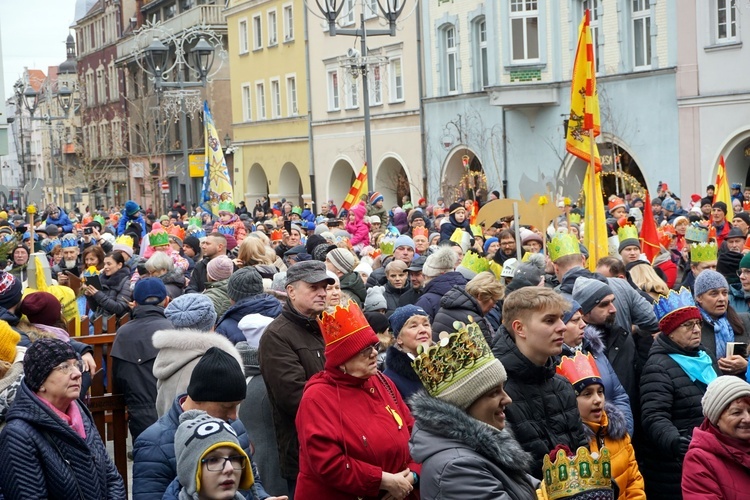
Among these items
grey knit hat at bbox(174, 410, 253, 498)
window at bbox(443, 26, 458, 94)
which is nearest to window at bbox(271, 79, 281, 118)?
window at bbox(443, 26, 458, 94)

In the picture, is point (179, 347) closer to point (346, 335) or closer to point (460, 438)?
point (346, 335)

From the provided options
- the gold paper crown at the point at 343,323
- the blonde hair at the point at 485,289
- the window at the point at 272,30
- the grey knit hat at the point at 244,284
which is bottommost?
the blonde hair at the point at 485,289

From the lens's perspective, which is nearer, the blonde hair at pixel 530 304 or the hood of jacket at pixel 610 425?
the blonde hair at pixel 530 304

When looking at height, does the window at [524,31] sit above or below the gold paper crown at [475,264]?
above

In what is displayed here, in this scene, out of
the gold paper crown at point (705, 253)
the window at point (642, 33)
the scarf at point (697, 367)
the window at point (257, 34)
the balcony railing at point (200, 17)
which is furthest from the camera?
the balcony railing at point (200, 17)

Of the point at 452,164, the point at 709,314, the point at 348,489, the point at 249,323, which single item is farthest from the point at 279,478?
the point at 452,164

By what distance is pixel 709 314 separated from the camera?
7840 mm

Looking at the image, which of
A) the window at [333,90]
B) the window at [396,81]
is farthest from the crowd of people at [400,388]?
the window at [333,90]

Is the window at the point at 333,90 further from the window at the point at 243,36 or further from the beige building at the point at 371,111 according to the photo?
the window at the point at 243,36

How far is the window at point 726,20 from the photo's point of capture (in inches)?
1034

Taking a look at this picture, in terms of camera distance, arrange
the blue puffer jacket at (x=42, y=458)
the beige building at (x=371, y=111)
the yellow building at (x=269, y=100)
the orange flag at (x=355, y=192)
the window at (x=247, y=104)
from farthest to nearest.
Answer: the window at (x=247, y=104) < the yellow building at (x=269, y=100) < the beige building at (x=371, y=111) < the orange flag at (x=355, y=192) < the blue puffer jacket at (x=42, y=458)

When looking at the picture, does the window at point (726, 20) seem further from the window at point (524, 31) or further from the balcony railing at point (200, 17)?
the balcony railing at point (200, 17)

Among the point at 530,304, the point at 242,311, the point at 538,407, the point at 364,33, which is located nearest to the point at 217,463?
the point at 538,407

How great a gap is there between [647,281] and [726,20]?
19.2 m
